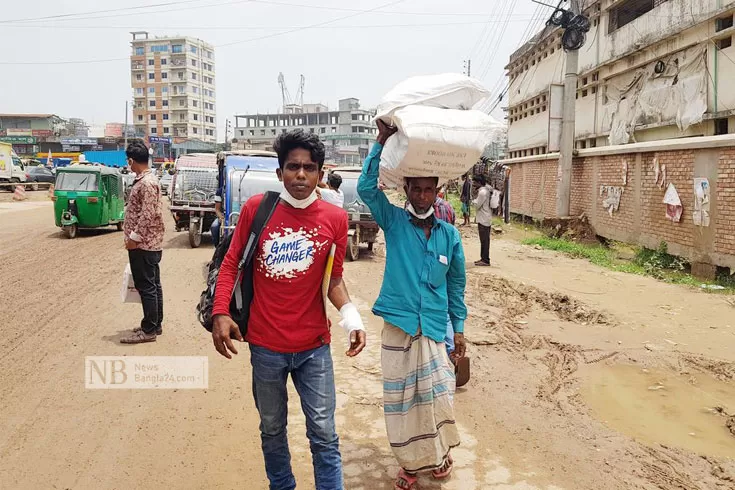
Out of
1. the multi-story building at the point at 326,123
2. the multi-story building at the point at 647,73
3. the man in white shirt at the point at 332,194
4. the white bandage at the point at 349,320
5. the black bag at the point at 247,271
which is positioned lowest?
the white bandage at the point at 349,320

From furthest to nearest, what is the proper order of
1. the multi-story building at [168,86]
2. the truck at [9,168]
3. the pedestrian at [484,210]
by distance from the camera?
the multi-story building at [168,86] → the truck at [9,168] → the pedestrian at [484,210]

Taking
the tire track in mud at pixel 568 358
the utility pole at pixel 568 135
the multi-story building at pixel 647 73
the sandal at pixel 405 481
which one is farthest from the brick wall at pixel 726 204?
the sandal at pixel 405 481

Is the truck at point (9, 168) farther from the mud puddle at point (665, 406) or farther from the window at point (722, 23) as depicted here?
the mud puddle at point (665, 406)

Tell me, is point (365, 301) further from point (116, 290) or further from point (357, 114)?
point (357, 114)

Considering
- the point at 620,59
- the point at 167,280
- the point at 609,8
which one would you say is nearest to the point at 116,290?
the point at 167,280

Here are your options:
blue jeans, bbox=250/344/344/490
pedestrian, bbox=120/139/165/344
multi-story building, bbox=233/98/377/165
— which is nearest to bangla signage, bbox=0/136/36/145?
multi-story building, bbox=233/98/377/165

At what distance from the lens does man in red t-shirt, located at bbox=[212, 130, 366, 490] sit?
7.93 ft

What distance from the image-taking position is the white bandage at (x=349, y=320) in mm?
2488

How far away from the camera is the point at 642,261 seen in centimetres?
1065

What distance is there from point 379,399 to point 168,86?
8281 centimetres

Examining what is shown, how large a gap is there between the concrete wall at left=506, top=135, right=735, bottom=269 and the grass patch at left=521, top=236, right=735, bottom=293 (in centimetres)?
21

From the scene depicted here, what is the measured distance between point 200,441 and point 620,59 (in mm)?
18371

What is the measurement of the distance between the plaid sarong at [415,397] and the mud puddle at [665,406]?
173 cm

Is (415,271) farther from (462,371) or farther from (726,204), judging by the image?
(726,204)
